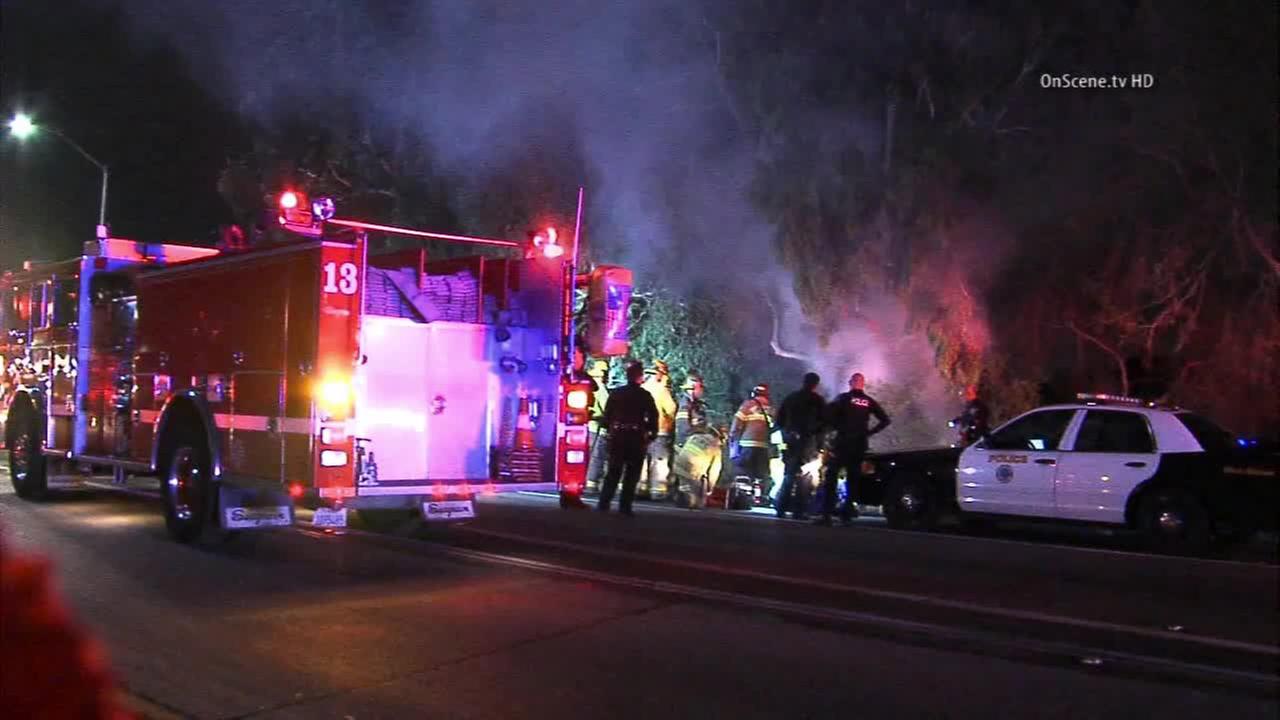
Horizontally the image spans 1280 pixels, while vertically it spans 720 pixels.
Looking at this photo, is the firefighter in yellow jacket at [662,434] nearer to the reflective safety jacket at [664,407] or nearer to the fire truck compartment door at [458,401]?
the reflective safety jacket at [664,407]

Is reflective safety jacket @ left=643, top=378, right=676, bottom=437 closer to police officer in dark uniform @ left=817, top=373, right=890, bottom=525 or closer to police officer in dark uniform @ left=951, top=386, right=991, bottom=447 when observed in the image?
police officer in dark uniform @ left=817, top=373, right=890, bottom=525

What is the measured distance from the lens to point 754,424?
44.6ft

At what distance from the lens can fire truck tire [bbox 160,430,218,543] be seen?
995 centimetres

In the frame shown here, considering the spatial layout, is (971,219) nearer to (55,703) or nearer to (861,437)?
(861,437)

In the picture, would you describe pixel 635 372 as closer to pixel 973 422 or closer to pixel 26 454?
pixel 973 422

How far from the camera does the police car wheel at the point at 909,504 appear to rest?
12250mm

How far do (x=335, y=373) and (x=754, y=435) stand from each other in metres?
6.14

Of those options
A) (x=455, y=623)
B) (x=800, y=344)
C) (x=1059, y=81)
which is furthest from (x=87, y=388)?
(x=1059, y=81)

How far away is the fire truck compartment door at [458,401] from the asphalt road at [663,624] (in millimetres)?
756

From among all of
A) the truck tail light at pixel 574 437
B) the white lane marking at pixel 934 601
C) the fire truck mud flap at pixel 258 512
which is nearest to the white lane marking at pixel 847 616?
the white lane marking at pixel 934 601

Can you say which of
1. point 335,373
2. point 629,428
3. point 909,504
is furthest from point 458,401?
point 909,504

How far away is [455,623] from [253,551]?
3381 millimetres

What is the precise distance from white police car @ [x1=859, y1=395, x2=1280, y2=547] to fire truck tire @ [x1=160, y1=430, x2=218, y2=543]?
260 inches

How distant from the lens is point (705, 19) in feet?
63.2
